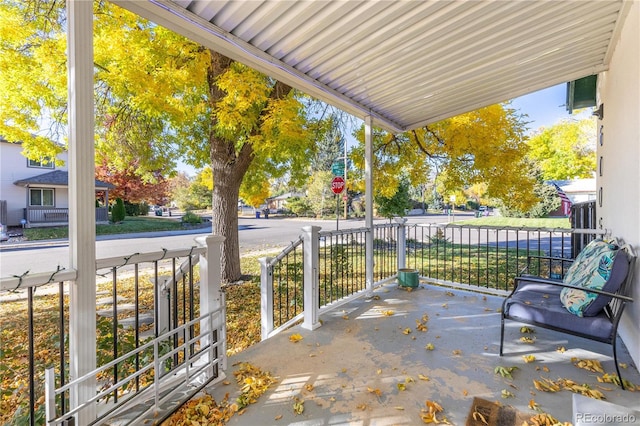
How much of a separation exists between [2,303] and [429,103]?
777 centimetres

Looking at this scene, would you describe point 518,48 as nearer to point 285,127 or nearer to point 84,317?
point 285,127

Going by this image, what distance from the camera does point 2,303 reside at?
518 centimetres

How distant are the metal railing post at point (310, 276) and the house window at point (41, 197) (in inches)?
747

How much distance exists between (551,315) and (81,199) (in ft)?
10.9

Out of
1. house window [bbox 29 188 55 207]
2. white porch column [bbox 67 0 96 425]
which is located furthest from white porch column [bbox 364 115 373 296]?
house window [bbox 29 188 55 207]

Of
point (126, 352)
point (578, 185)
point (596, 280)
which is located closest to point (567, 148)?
point (578, 185)

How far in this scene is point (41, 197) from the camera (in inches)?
620

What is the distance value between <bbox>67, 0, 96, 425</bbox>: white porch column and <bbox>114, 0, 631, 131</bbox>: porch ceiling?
0.48 metres

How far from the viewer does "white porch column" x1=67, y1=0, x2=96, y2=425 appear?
1.55 meters

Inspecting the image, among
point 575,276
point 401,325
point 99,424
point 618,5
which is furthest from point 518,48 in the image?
point 99,424

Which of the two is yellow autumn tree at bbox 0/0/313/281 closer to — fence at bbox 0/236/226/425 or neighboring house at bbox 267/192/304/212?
fence at bbox 0/236/226/425

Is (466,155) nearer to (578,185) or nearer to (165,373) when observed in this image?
(165,373)

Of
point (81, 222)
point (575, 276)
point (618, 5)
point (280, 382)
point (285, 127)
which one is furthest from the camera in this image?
point (285, 127)

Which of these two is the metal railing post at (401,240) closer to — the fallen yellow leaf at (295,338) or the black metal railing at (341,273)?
the black metal railing at (341,273)
